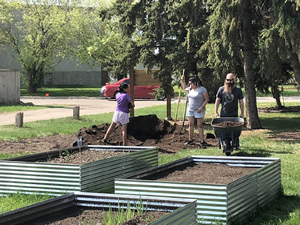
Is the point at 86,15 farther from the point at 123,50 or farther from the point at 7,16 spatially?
the point at 123,50

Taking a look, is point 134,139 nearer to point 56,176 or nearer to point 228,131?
point 228,131

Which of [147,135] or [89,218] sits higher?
[89,218]

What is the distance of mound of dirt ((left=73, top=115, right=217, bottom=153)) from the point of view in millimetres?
13188

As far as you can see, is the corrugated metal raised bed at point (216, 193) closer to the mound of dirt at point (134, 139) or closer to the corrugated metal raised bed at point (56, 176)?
the corrugated metal raised bed at point (56, 176)

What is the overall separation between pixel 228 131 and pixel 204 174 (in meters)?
3.02

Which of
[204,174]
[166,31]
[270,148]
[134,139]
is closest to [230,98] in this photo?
[270,148]

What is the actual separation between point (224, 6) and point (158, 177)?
29.4ft

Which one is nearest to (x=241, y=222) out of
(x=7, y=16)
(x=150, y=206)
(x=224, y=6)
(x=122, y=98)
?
(x=150, y=206)

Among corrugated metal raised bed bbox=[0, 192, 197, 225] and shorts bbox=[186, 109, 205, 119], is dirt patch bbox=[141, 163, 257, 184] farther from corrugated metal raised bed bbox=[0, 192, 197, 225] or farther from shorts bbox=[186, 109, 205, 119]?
shorts bbox=[186, 109, 205, 119]

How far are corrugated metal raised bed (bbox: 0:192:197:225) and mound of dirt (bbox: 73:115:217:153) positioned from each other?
285 inches

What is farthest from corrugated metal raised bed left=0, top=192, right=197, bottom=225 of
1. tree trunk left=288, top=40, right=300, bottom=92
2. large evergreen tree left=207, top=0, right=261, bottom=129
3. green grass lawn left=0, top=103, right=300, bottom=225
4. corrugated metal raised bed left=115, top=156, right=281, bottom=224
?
large evergreen tree left=207, top=0, right=261, bottom=129

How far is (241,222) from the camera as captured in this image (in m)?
6.03

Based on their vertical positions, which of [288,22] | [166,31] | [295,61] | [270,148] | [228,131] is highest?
[166,31]

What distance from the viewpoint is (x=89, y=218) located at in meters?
5.09
